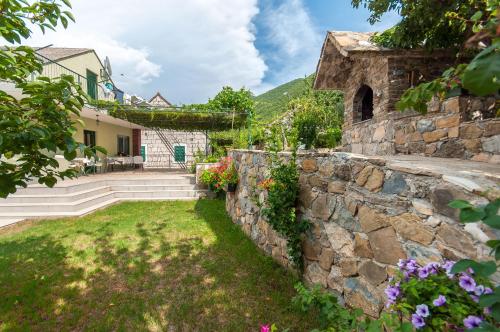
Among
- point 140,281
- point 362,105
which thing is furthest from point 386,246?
point 362,105

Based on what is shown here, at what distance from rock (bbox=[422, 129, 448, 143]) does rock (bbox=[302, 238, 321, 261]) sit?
278cm

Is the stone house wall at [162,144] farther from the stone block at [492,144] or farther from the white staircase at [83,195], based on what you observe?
the stone block at [492,144]

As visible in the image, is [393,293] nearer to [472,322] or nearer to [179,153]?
[472,322]

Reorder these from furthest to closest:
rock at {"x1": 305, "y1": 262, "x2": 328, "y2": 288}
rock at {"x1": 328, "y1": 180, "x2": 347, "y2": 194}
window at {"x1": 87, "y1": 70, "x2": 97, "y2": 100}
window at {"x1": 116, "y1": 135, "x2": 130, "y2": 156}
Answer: window at {"x1": 116, "y1": 135, "x2": 130, "y2": 156} < window at {"x1": 87, "y1": 70, "x2": 97, "y2": 100} < rock at {"x1": 305, "y1": 262, "x2": 328, "y2": 288} < rock at {"x1": 328, "y1": 180, "x2": 347, "y2": 194}

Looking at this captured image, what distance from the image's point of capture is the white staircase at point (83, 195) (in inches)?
281

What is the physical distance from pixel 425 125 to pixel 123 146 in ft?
59.8

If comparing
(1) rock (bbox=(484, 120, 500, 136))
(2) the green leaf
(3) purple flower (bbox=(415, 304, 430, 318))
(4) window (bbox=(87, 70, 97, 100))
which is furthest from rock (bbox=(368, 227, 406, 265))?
(4) window (bbox=(87, 70, 97, 100))

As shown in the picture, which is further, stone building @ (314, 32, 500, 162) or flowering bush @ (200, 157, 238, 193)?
flowering bush @ (200, 157, 238, 193)

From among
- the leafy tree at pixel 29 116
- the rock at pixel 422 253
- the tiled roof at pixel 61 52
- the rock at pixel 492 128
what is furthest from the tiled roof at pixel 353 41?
the tiled roof at pixel 61 52

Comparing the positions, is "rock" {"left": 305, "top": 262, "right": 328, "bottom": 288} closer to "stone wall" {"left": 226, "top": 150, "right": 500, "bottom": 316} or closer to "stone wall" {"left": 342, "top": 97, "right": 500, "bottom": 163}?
"stone wall" {"left": 226, "top": 150, "right": 500, "bottom": 316}

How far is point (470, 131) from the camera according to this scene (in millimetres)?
3566

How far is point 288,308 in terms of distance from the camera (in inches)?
119

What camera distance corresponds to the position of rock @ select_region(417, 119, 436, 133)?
13.8ft

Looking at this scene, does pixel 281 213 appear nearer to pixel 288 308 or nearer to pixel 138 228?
pixel 288 308
